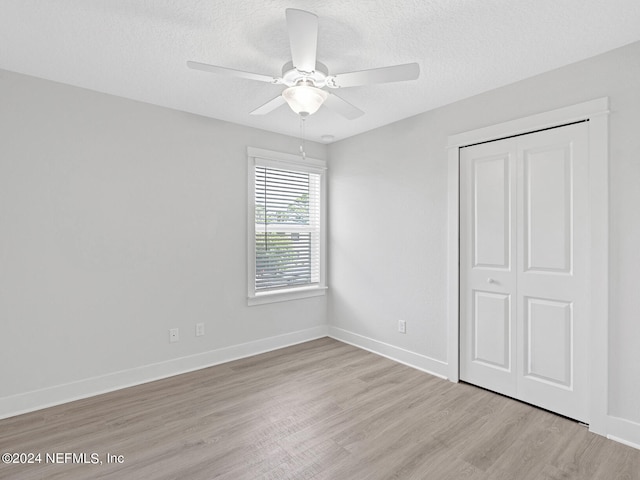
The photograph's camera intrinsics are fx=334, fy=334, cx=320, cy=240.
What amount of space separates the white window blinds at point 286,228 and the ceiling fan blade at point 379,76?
1938mm

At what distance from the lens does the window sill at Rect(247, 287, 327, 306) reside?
367 cm

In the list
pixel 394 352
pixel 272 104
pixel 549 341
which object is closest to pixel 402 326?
pixel 394 352

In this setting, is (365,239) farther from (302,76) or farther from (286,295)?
(302,76)

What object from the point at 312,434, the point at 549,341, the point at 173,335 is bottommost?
the point at 312,434

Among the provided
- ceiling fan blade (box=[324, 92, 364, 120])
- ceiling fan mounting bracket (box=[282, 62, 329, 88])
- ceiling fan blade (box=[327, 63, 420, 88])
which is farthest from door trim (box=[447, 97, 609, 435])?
ceiling fan mounting bracket (box=[282, 62, 329, 88])

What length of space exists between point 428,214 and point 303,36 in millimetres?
2086

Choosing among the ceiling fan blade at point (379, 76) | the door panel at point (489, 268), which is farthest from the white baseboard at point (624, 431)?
the ceiling fan blade at point (379, 76)

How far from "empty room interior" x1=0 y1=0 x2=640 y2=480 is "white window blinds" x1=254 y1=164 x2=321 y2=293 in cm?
5

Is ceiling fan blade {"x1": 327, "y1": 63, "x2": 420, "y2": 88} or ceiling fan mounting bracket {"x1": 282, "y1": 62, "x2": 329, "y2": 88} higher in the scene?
ceiling fan mounting bracket {"x1": 282, "y1": 62, "x2": 329, "y2": 88}

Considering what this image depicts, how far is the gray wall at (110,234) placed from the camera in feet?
8.05

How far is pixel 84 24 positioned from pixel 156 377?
2.73m

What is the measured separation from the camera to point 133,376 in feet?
9.60

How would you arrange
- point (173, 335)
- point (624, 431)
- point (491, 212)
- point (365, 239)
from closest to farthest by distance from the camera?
point (624, 431) → point (491, 212) → point (173, 335) → point (365, 239)

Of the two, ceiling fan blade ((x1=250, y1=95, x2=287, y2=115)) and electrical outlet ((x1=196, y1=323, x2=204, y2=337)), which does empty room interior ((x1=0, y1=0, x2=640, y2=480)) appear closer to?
electrical outlet ((x1=196, y1=323, x2=204, y2=337))
